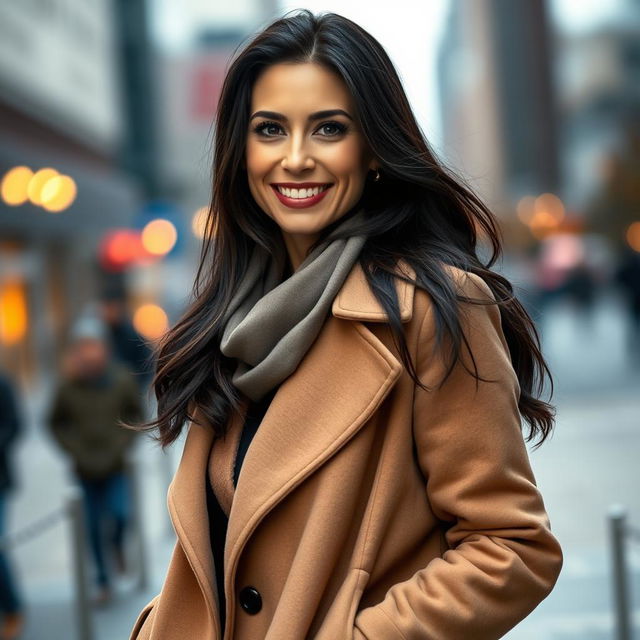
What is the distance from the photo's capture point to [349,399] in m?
2.22

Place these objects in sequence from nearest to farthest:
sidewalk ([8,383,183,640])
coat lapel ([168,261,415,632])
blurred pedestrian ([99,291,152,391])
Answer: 1. coat lapel ([168,261,415,632])
2. sidewalk ([8,383,183,640])
3. blurred pedestrian ([99,291,152,391])

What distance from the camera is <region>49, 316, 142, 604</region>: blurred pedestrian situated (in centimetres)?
787

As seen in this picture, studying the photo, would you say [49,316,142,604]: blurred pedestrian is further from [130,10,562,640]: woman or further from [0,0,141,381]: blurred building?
[0,0,141,381]: blurred building

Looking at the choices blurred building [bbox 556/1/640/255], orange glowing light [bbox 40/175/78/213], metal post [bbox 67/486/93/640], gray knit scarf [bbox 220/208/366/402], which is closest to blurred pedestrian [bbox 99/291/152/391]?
metal post [bbox 67/486/93/640]

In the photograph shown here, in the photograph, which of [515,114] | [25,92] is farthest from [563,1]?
[25,92]

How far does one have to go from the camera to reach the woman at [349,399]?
213 cm

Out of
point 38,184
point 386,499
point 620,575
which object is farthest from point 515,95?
point 386,499

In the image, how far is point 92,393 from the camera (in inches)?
315

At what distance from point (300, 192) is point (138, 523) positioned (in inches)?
237

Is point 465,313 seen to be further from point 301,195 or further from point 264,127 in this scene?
point 264,127

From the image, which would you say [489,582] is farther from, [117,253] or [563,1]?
[563,1]

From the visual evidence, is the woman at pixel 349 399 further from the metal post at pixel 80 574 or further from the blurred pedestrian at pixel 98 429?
the blurred pedestrian at pixel 98 429

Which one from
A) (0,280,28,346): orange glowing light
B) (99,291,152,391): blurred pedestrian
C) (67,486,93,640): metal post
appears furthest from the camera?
(0,280,28,346): orange glowing light

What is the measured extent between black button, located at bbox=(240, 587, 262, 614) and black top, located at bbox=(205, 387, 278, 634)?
0.10 metres
